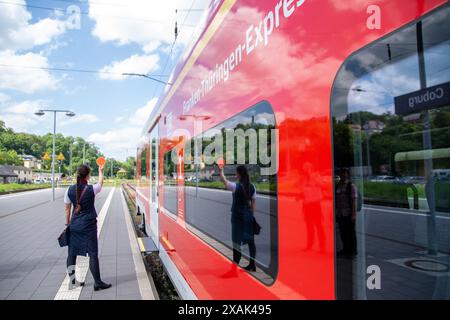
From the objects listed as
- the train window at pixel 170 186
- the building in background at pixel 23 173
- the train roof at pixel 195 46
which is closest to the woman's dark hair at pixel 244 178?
the train roof at pixel 195 46

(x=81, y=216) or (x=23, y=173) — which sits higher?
(x=23, y=173)

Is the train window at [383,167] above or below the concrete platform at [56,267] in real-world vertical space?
above

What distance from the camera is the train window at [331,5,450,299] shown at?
1.35 metres

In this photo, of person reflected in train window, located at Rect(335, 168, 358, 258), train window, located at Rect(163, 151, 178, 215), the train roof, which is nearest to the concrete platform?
train window, located at Rect(163, 151, 178, 215)

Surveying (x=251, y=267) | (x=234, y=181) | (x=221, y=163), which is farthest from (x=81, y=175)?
(x=251, y=267)

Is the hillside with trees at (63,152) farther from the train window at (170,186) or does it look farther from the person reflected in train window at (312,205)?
the person reflected in train window at (312,205)

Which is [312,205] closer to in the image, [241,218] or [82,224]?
[241,218]

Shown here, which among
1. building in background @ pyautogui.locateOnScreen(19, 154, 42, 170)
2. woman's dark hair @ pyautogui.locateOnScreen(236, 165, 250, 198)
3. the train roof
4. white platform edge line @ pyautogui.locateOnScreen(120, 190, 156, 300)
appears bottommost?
white platform edge line @ pyautogui.locateOnScreen(120, 190, 156, 300)

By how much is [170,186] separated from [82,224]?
4.39 feet

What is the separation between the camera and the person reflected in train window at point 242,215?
2.25 m

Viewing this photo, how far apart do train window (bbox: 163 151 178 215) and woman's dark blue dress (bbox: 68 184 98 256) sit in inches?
43.6

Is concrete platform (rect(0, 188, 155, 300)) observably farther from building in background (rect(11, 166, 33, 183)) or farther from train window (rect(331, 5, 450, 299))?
building in background (rect(11, 166, 33, 183))

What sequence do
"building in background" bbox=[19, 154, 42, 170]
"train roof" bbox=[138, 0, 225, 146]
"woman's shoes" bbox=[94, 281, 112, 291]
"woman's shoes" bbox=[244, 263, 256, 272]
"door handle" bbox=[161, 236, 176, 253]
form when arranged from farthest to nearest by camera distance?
1. "building in background" bbox=[19, 154, 42, 170]
2. "woman's shoes" bbox=[94, 281, 112, 291]
3. "door handle" bbox=[161, 236, 176, 253]
4. "train roof" bbox=[138, 0, 225, 146]
5. "woman's shoes" bbox=[244, 263, 256, 272]

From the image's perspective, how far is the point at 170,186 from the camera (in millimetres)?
5445
